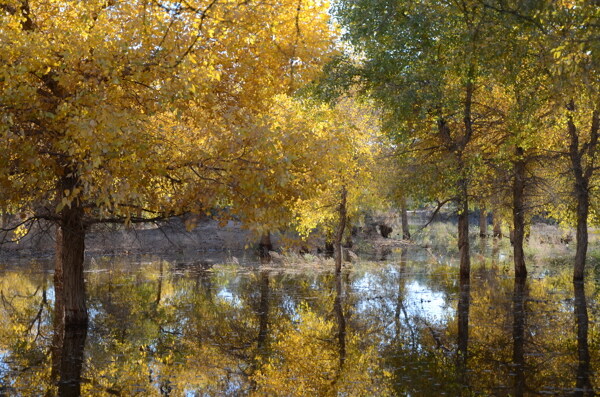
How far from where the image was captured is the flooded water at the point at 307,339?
10219 millimetres

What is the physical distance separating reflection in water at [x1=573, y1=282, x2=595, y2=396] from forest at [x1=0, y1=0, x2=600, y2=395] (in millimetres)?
122

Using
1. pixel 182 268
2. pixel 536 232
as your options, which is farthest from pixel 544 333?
pixel 536 232

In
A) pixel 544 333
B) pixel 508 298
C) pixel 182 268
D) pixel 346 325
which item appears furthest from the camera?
pixel 182 268

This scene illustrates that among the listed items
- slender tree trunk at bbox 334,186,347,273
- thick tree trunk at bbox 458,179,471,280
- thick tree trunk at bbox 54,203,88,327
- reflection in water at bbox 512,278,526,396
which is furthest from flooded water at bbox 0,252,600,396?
slender tree trunk at bbox 334,186,347,273

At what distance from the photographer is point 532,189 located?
24516 mm

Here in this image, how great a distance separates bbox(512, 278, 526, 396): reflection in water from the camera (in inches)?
391

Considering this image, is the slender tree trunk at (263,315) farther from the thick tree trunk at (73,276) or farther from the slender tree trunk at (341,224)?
the thick tree trunk at (73,276)

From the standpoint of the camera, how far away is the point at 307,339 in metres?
13.8

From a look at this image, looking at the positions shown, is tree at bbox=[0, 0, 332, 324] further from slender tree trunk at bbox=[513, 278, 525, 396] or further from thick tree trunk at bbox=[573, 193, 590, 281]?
thick tree trunk at bbox=[573, 193, 590, 281]

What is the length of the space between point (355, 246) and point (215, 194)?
2947cm

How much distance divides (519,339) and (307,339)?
14.3ft

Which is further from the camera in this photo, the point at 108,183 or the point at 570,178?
the point at 570,178

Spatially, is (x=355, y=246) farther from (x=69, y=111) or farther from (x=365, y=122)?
(x=69, y=111)

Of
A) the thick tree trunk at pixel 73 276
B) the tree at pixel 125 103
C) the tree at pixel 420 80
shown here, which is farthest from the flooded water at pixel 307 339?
the tree at pixel 420 80
